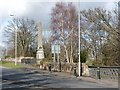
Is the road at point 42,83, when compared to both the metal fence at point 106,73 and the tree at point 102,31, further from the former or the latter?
the tree at point 102,31

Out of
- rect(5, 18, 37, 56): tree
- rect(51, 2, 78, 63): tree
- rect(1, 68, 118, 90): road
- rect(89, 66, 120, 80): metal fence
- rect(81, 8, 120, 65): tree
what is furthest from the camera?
rect(5, 18, 37, 56): tree

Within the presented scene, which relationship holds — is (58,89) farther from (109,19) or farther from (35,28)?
(35,28)

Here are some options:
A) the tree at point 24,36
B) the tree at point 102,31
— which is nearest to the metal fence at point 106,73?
the tree at point 102,31

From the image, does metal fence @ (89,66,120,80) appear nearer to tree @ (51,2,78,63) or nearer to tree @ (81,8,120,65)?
tree @ (81,8,120,65)

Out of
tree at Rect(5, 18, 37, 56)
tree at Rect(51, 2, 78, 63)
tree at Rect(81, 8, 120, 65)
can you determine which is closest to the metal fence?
tree at Rect(81, 8, 120, 65)

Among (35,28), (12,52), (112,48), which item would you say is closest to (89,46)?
(112,48)

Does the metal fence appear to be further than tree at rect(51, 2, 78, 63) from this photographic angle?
No

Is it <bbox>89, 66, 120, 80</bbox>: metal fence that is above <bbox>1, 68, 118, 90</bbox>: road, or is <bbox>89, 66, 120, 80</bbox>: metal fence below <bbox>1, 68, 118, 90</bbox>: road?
above

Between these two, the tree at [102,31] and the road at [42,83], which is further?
the tree at [102,31]

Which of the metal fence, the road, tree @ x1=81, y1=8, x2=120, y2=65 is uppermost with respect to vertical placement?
tree @ x1=81, y1=8, x2=120, y2=65

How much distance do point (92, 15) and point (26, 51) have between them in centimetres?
4342

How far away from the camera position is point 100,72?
1342 inches

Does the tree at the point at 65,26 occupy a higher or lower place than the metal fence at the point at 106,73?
higher

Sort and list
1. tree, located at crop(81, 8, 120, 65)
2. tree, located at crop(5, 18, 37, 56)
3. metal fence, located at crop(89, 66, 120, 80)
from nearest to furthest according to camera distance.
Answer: metal fence, located at crop(89, 66, 120, 80) → tree, located at crop(81, 8, 120, 65) → tree, located at crop(5, 18, 37, 56)
